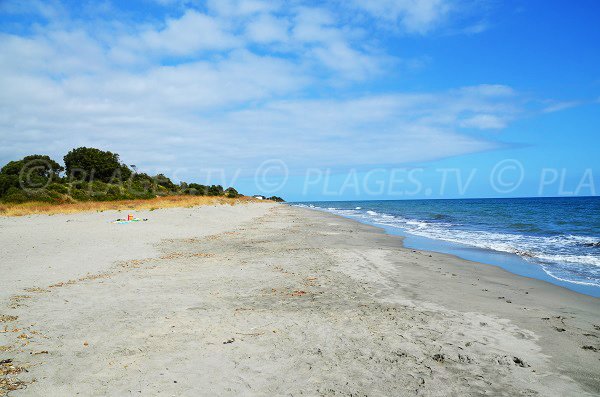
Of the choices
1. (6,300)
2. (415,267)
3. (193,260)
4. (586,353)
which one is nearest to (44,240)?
(193,260)

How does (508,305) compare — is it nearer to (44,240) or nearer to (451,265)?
(451,265)

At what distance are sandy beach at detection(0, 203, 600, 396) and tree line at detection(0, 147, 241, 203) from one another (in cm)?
3493

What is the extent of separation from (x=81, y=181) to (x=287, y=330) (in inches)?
2086

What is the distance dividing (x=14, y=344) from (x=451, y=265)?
11.8 metres

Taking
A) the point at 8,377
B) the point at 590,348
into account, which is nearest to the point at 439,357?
the point at 590,348

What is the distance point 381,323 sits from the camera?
6293 millimetres

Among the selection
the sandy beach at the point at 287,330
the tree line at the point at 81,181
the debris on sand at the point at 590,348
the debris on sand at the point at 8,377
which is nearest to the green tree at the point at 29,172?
the tree line at the point at 81,181

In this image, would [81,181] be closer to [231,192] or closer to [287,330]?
[231,192]

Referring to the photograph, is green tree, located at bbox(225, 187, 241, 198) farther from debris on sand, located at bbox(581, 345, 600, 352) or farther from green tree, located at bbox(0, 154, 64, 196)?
debris on sand, located at bbox(581, 345, 600, 352)

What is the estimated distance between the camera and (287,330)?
5.95 m

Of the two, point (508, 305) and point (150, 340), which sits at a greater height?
point (508, 305)

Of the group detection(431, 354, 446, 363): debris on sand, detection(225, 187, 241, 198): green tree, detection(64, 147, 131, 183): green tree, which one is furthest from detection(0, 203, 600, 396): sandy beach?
detection(225, 187, 241, 198): green tree

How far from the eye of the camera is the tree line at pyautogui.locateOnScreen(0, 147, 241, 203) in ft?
132

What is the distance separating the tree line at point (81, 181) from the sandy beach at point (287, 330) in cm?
3493
